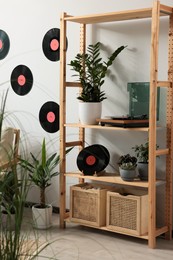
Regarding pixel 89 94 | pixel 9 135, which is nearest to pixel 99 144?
pixel 89 94

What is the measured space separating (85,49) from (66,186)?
47.9 inches

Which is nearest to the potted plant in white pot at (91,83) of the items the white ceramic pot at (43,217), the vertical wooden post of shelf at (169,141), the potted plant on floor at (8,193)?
the vertical wooden post of shelf at (169,141)

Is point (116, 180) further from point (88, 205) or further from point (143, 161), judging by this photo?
point (88, 205)

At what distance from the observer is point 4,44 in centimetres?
462

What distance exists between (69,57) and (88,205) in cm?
131

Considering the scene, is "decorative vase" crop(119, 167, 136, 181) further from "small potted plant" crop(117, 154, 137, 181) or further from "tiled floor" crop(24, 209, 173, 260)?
"tiled floor" crop(24, 209, 173, 260)

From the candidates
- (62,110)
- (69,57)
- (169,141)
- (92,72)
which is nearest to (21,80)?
(69,57)

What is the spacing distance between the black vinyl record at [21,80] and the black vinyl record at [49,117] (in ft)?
0.95

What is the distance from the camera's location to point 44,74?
4.32 m

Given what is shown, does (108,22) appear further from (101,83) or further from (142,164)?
(142,164)

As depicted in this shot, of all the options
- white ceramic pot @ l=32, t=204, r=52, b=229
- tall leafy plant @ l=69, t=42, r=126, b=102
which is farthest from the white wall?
white ceramic pot @ l=32, t=204, r=52, b=229

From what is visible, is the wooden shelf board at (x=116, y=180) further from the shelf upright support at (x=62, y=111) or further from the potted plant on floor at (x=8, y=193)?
the potted plant on floor at (x=8, y=193)

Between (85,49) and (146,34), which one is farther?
(85,49)

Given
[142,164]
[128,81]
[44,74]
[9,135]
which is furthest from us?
[44,74]
